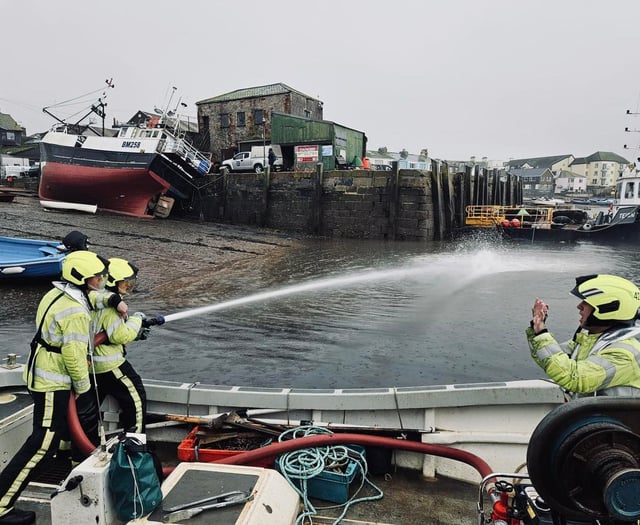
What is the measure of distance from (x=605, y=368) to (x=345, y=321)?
8.12 metres

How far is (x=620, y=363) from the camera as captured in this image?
2.37m

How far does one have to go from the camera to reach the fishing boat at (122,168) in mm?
26250

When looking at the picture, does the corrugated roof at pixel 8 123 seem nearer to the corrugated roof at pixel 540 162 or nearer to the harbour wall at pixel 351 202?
the harbour wall at pixel 351 202

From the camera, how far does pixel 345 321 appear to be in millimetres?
10406

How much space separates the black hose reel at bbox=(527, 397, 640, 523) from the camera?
198 centimetres

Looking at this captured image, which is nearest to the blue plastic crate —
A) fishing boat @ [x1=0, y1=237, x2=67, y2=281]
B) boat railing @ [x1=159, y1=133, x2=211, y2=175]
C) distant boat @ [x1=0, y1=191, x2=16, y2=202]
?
fishing boat @ [x1=0, y1=237, x2=67, y2=281]

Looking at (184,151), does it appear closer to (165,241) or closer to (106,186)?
(106,186)

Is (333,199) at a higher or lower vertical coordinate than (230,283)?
→ higher

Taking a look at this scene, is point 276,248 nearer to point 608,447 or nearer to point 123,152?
point 123,152

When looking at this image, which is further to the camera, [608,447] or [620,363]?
[620,363]

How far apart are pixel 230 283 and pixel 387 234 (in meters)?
12.2

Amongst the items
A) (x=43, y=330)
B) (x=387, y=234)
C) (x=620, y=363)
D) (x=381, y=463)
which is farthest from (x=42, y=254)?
(x=387, y=234)

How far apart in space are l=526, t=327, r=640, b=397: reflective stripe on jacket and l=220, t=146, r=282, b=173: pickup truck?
28.9 m

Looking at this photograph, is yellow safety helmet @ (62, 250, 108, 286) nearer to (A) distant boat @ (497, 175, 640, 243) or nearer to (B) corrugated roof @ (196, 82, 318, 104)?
(A) distant boat @ (497, 175, 640, 243)
